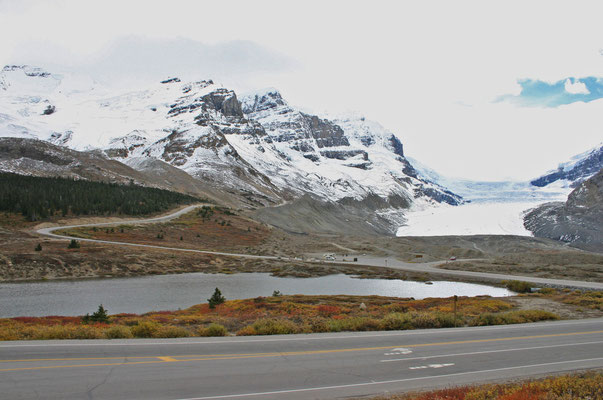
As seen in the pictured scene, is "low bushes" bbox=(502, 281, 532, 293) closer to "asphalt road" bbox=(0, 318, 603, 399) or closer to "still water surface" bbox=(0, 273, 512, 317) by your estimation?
"still water surface" bbox=(0, 273, 512, 317)

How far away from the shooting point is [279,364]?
15.4 m

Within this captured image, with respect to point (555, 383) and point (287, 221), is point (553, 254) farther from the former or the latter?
point (555, 383)

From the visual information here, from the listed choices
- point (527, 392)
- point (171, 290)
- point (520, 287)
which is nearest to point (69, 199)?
point (171, 290)

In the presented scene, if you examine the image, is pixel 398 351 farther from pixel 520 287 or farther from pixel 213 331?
pixel 520 287

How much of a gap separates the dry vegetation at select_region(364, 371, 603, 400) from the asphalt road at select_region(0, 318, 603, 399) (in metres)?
1.38

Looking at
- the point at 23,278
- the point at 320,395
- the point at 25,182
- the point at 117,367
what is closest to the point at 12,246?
the point at 23,278

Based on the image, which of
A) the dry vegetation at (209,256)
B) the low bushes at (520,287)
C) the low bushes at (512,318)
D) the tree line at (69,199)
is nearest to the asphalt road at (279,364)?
the low bushes at (512,318)

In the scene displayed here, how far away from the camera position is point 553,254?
4692 inches

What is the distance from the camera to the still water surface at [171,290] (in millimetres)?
46469

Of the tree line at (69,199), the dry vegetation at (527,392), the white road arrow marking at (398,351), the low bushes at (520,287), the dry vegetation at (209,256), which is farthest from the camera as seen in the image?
the tree line at (69,199)

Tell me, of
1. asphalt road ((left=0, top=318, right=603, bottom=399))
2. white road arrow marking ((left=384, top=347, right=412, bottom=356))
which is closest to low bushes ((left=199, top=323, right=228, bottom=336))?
asphalt road ((left=0, top=318, right=603, bottom=399))

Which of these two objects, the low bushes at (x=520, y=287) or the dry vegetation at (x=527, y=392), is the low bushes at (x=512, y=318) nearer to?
the dry vegetation at (x=527, y=392)

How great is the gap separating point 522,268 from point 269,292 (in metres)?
56.8

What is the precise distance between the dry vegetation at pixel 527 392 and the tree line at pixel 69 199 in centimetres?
11114
